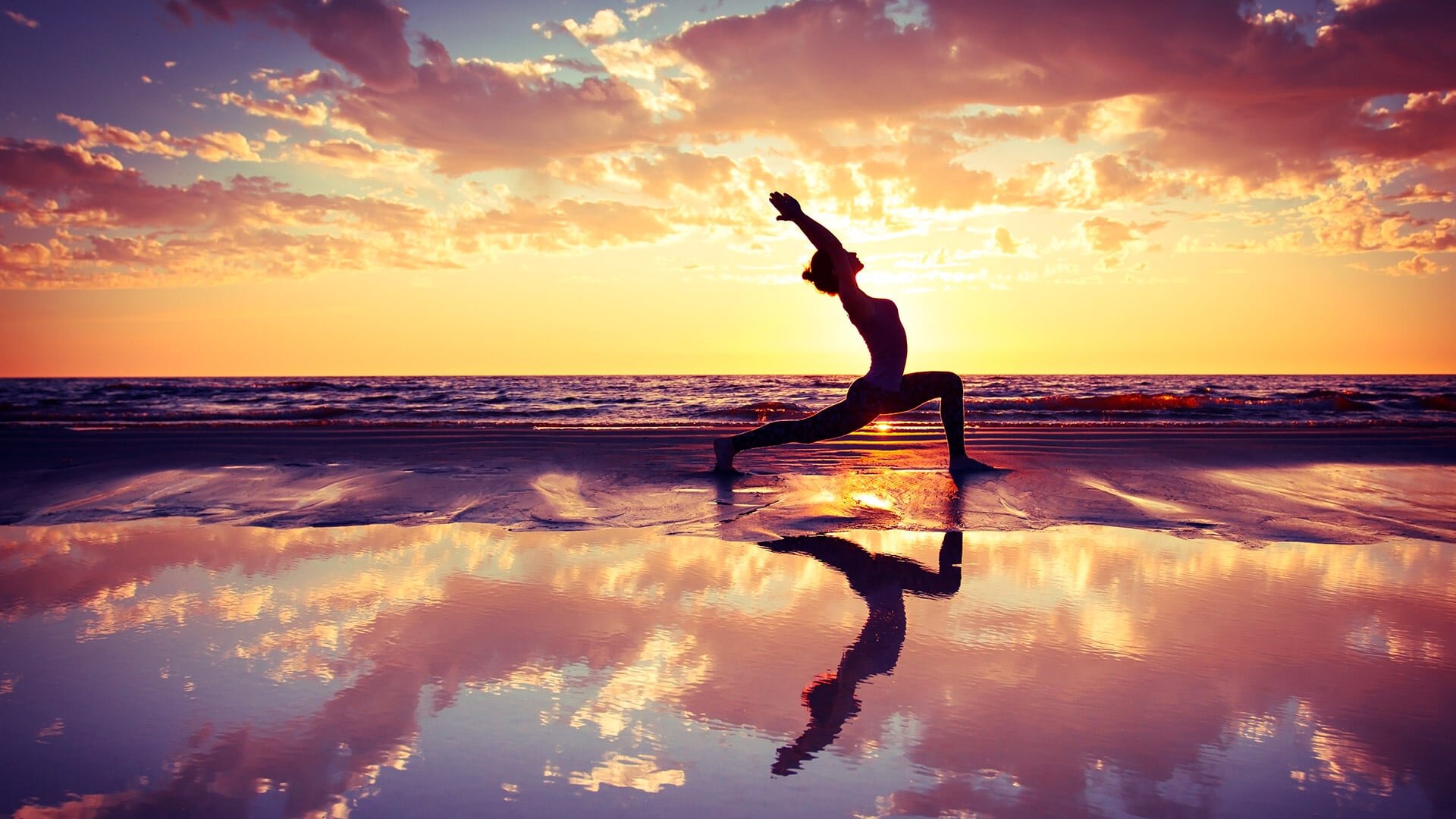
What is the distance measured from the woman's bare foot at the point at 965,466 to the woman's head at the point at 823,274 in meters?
1.79

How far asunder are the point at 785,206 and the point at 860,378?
147 centimetres

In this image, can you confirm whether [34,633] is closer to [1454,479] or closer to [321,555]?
[321,555]

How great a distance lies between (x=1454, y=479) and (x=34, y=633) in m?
8.77

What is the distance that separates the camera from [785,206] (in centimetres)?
555

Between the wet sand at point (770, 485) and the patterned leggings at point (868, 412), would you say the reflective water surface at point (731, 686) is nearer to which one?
the wet sand at point (770, 485)

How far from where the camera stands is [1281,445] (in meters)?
8.50

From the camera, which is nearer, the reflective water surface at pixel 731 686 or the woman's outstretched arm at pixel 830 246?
the reflective water surface at pixel 731 686

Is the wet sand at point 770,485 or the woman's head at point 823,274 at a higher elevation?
the woman's head at point 823,274

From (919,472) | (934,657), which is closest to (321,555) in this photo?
(934,657)

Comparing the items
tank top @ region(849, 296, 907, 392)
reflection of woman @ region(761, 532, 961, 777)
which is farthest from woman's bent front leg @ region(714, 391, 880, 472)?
reflection of woman @ region(761, 532, 961, 777)

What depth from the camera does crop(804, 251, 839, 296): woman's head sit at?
19.3 ft

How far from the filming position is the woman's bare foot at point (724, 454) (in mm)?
6297

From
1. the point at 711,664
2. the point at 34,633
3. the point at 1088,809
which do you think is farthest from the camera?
the point at 34,633

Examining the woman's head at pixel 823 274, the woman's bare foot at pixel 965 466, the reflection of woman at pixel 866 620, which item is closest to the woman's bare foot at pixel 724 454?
the woman's head at pixel 823 274
